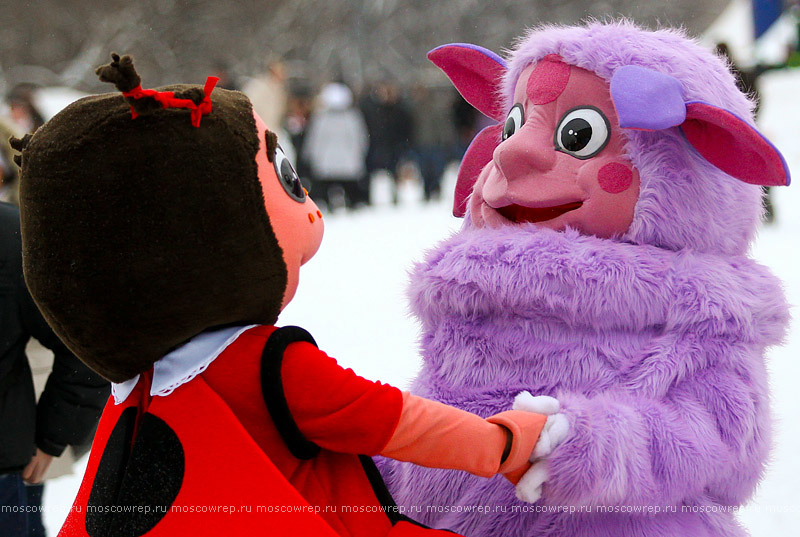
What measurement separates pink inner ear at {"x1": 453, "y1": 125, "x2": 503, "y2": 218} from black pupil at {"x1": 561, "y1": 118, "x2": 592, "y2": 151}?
1.08 feet

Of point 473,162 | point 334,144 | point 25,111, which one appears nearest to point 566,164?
point 473,162

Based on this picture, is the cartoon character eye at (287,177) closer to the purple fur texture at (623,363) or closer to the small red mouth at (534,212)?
the purple fur texture at (623,363)

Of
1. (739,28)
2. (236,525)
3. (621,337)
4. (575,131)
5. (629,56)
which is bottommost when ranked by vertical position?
(739,28)

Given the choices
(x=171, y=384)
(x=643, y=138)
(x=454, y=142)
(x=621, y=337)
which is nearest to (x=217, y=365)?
(x=171, y=384)

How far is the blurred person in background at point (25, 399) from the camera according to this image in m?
1.87

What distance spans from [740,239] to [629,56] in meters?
0.39

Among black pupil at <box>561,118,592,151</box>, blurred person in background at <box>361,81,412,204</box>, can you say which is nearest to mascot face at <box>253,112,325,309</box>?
black pupil at <box>561,118,592,151</box>

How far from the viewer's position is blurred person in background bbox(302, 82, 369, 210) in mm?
8648

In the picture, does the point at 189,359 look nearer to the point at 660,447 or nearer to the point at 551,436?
the point at 551,436

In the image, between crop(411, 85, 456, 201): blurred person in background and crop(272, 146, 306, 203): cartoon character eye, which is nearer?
crop(272, 146, 306, 203): cartoon character eye

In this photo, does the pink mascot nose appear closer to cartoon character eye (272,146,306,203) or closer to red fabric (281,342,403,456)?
cartoon character eye (272,146,306,203)

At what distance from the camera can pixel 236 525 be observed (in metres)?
1.15

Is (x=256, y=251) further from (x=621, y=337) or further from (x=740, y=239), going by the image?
(x=740, y=239)

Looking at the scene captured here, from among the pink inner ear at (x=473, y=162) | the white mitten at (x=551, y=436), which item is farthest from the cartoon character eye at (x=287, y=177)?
the pink inner ear at (x=473, y=162)
